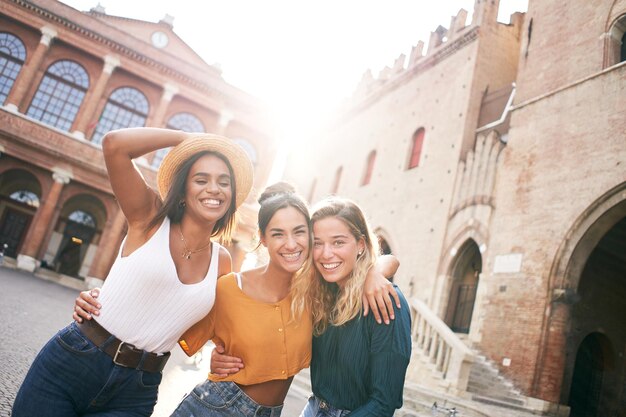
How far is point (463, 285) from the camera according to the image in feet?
42.7

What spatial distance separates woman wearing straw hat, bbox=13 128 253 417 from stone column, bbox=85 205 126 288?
1831 centimetres

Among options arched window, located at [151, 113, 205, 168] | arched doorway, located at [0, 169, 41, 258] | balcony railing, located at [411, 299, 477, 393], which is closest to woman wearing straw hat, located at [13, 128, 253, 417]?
balcony railing, located at [411, 299, 477, 393]

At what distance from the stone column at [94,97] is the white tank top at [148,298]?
20.4 meters

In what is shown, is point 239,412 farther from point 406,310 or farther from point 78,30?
point 78,30

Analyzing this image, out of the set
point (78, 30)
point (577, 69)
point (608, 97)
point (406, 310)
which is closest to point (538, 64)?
point (577, 69)

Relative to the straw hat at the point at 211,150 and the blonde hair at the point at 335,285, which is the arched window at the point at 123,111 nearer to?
the straw hat at the point at 211,150

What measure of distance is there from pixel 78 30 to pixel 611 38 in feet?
69.8

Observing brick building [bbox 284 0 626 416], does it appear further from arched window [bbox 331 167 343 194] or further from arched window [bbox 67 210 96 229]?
arched window [bbox 67 210 96 229]

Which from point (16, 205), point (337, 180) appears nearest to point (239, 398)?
point (337, 180)

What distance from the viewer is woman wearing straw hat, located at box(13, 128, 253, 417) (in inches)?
69.3

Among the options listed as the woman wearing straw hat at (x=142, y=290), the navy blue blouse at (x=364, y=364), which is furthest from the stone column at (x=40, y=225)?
the navy blue blouse at (x=364, y=364)

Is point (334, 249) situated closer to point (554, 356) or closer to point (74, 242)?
point (554, 356)

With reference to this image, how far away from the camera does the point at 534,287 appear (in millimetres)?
9742

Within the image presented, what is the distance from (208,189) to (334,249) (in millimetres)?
719
